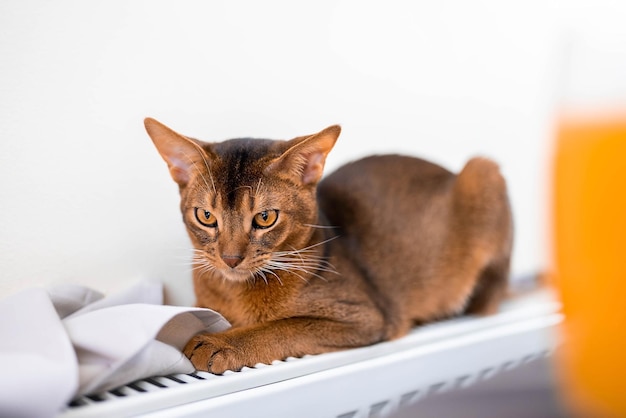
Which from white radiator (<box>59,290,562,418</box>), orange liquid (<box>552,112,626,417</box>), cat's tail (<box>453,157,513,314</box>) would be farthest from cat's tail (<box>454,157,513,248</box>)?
orange liquid (<box>552,112,626,417</box>)

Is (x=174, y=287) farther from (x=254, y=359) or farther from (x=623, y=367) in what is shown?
(x=623, y=367)

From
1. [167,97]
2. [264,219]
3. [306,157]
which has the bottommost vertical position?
[264,219]

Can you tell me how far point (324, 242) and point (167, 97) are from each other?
0.46 meters

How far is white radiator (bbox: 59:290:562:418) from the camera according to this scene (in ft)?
3.20

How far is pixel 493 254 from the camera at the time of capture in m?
1.66

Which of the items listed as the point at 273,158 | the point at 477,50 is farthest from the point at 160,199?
the point at 477,50

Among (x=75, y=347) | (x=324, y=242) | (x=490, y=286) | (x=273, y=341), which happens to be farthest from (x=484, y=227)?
(x=75, y=347)

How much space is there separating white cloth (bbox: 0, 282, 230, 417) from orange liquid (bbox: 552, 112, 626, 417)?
0.68 metres

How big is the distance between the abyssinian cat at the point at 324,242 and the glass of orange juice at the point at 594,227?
0.82 meters

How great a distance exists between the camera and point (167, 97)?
1.41 meters

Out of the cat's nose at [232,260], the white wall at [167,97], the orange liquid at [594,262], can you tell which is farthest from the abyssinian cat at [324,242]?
the orange liquid at [594,262]

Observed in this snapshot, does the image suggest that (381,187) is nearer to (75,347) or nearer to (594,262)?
(75,347)

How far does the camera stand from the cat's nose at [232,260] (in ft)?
4.01

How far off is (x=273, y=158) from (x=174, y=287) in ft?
1.37
